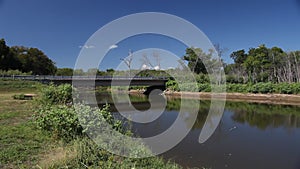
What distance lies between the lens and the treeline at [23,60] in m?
38.3

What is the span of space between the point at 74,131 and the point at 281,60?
41.6 meters

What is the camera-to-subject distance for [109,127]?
A: 18.1ft

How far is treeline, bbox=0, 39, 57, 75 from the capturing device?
3832 centimetres

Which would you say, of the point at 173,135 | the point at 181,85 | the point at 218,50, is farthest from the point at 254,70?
the point at 173,135

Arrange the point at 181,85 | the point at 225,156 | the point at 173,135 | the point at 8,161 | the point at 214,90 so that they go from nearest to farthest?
the point at 8,161 → the point at 225,156 → the point at 173,135 → the point at 214,90 → the point at 181,85

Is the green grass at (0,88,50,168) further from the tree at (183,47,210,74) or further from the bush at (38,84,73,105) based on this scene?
the tree at (183,47,210,74)

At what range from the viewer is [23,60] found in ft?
146

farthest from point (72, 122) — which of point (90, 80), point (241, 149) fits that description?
point (90, 80)

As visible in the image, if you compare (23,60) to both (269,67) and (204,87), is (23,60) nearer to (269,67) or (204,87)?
(204,87)

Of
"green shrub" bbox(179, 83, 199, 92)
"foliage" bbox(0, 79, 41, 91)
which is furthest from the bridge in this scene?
"green shrub" bbox(179, 83, 199, 92)

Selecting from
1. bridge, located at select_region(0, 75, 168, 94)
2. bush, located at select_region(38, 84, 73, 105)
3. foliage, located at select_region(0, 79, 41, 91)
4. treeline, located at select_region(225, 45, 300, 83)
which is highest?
treeline, located at select_region(225, 45, 300, 83)

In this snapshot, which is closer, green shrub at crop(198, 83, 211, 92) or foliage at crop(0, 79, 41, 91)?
foliage at crop(0, 79, 41, 91)

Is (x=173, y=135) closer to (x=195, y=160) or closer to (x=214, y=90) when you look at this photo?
(x=195, y=160)

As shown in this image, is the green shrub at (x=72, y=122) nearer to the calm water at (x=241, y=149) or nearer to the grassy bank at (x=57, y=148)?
the grassy bank at (x=57, y=148)
